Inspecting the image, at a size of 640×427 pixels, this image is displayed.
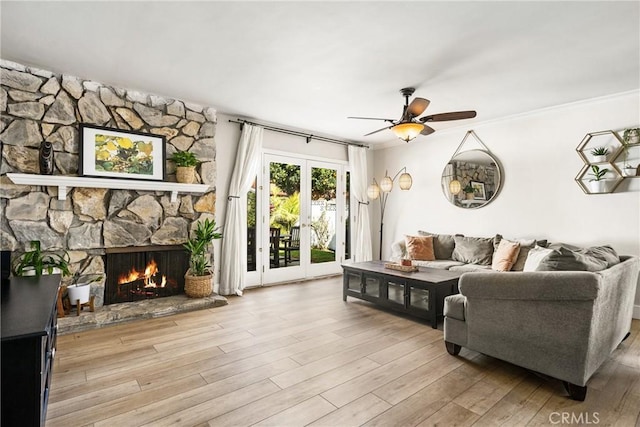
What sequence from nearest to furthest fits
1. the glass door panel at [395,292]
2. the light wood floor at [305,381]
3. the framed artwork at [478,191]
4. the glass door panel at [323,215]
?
the light wood floor at [305,381]
the glass door panel at [395,292]
the framed artwork at [478,191]
the glass door panel at [323,215]

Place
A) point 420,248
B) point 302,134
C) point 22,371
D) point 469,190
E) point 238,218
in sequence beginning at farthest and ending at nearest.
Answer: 1. point 302,134
2. point 469,190
3. point 420,248
4. point 238,218
5. point 22,371

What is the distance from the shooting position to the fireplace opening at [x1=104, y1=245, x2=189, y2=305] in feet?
13.5

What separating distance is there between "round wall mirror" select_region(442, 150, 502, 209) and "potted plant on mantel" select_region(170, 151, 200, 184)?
4.07m

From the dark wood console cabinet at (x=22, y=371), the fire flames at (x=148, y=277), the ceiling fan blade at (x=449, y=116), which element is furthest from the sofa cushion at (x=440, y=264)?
the dark wood console cabinet at (x=22, y=371)

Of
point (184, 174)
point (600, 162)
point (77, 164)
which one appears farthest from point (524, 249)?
point (77, 164)

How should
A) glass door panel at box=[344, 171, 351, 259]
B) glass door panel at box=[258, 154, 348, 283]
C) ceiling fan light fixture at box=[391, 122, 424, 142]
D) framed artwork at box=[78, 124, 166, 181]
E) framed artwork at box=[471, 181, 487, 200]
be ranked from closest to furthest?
ceiling fan light fixture at box=[391, 122, 424, 142]
framed artwork at box=[78, 124, 166, 181]
framed artwork at box=[471, 181, 487, 200]
glass door panel at box=[258, 154, 348, 283]
glass door panel at box=[344, 171, 351, 259]

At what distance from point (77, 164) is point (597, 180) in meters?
6.11

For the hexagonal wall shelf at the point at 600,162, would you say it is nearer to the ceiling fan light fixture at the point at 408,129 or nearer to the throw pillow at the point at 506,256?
the throw pillow at the point at 506,256

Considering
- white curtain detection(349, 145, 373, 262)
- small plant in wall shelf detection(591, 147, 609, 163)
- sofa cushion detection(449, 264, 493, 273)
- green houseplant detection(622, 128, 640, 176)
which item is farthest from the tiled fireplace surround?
green houseplant detection(622, 128, 640, 176)

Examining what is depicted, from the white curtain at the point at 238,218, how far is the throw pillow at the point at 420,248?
2.57 meters

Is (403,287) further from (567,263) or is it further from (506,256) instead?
(567,263)

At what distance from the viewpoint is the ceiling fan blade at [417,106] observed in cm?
330

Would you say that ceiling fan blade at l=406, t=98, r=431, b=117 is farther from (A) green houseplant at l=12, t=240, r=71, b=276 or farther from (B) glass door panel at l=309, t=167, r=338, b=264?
(A) green houseplant at l=12, t=240, r=71, b=276

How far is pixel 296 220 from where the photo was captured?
6.00 meters
